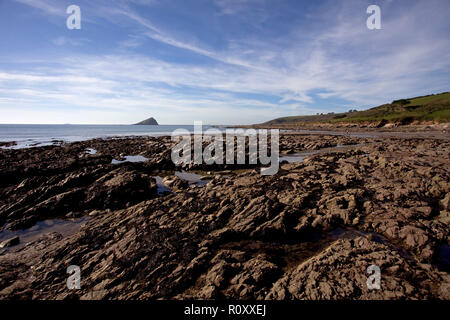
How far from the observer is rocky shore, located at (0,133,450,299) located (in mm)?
7273

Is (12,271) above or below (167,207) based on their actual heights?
below

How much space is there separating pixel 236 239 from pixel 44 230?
12882 mm

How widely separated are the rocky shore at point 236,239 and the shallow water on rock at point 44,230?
200 millimetres

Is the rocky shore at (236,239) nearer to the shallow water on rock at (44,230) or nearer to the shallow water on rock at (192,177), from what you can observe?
the shallow water on rock at (44,230)

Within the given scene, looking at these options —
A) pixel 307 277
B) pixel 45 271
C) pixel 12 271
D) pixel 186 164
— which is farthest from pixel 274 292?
pixel 186 164

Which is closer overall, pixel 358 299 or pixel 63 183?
pixel 358 299

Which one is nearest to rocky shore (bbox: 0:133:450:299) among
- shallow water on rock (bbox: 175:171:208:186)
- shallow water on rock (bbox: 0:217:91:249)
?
shallow water on rock (bbox: 0:217:91:249)

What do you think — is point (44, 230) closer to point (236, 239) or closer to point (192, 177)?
point (236, 239)

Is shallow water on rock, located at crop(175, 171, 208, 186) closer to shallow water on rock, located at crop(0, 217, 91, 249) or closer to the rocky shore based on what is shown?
the rocky shore

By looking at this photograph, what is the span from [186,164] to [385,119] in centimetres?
12170

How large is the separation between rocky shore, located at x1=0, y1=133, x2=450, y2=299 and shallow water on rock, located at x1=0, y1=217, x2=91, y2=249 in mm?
200

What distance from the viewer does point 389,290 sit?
649 cm

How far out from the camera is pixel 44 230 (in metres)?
12.7
